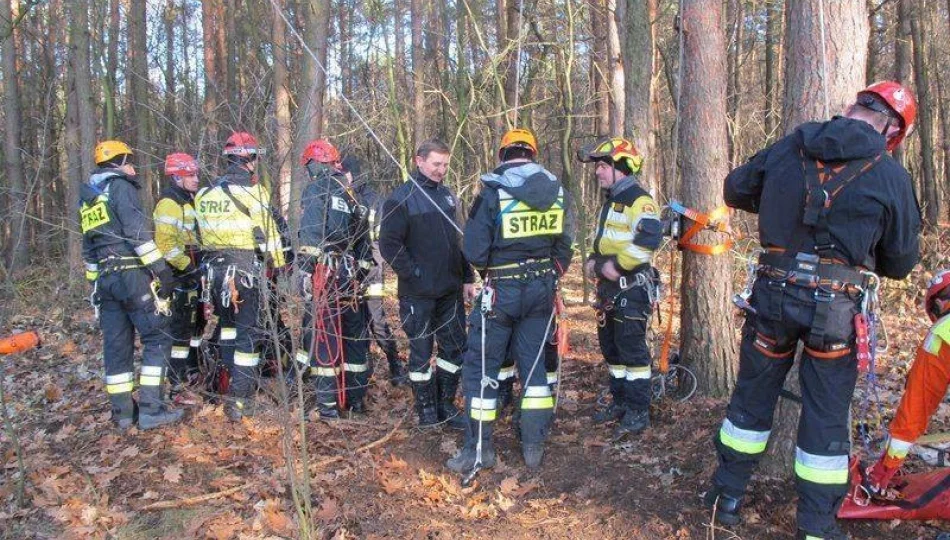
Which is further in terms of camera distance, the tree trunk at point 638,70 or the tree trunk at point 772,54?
the tree trunk at point 772,54

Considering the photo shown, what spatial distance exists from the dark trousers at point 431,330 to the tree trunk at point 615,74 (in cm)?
502

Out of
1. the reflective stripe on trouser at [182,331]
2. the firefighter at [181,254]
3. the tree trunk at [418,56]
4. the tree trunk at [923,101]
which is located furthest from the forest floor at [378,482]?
the tree trunk at [418,56]

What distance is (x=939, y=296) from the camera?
3986mm

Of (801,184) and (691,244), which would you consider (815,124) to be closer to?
(801,184)

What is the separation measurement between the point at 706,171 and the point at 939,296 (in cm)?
194

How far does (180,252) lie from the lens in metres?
6.92

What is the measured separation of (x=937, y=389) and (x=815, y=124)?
5.44ft

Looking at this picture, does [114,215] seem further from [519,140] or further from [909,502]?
[909,502]

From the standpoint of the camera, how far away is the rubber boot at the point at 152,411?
243 inches

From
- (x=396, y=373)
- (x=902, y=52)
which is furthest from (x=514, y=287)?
(x=902, y=52)

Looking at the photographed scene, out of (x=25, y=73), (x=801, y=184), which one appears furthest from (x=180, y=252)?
(x=25, y=73)

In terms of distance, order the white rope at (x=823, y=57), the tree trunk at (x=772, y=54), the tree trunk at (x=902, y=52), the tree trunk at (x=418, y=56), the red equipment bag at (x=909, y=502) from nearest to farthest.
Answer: the red equipment bag at (x=909, y=502), the white rope at (x=823, y=57), the tree trunk at (x=418, y=56), the tree trunk at (x=902, y=52), the tree trunk at (x=772, y=54)

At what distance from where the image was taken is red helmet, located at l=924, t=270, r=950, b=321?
3936mm

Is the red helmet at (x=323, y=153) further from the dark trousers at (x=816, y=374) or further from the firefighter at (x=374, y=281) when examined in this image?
the dark trousers at (x=816, y=374)
